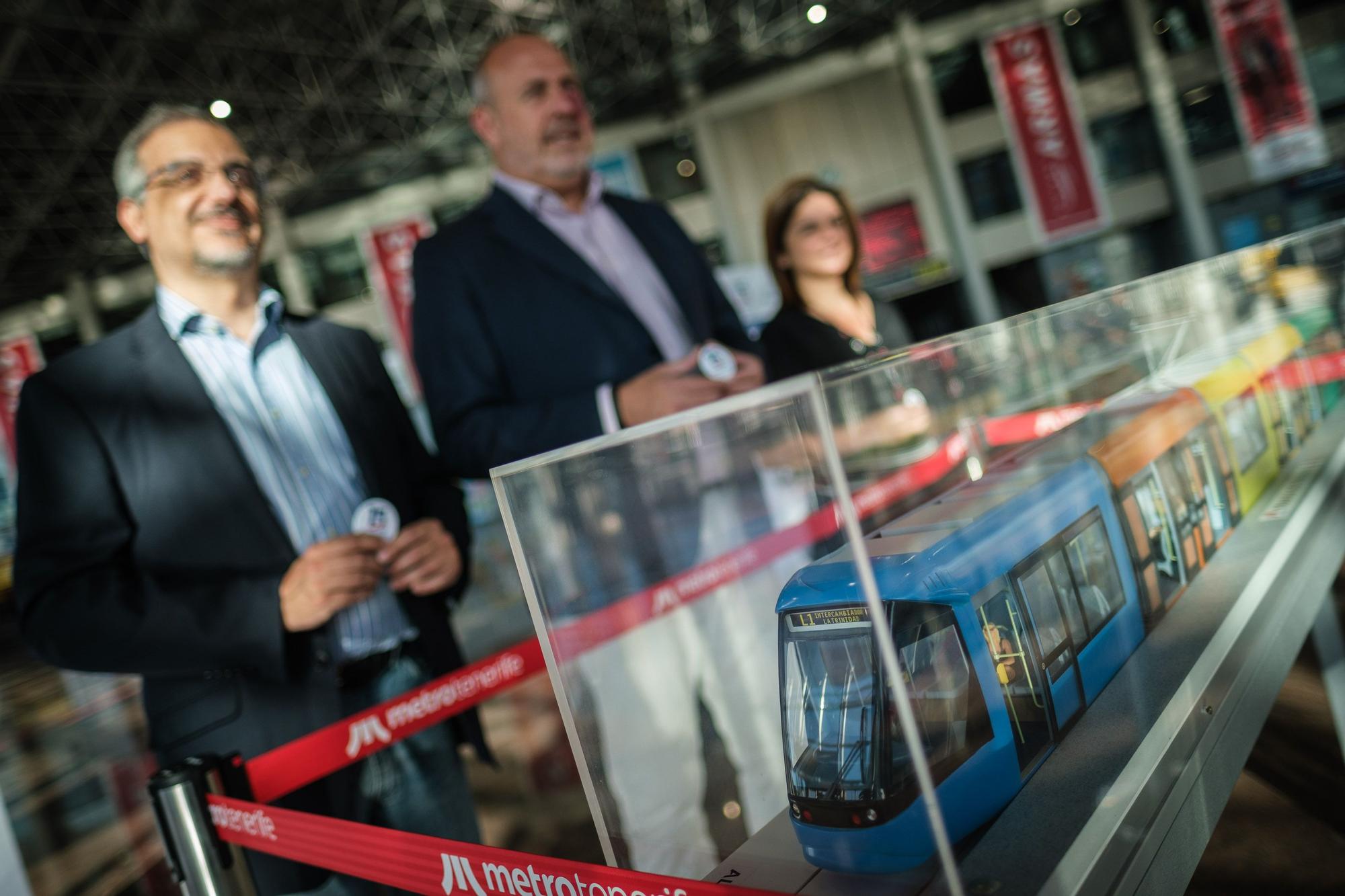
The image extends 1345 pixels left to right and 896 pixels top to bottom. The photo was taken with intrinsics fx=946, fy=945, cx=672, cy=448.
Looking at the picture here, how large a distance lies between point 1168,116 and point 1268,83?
225cm

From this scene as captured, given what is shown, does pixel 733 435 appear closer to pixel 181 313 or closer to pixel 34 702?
pixel 181 313

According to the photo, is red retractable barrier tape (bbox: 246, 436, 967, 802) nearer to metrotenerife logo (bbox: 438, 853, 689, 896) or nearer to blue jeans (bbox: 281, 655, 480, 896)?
blue jeans (bbox: 281, 655, 480, 896)

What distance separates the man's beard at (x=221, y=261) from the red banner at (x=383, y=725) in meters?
0.89

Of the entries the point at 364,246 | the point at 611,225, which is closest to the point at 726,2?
the point at 364,246

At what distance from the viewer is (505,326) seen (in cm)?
202

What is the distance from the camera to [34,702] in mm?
10945

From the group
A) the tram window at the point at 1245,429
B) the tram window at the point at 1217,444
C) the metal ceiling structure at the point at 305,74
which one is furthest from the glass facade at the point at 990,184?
the tram window at the point at 1217,444

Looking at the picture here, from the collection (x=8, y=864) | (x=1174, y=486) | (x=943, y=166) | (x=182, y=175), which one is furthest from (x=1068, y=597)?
(x=943, y=166)

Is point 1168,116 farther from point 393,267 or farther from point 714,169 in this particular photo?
point 393,267

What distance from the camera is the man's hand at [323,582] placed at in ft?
5.35

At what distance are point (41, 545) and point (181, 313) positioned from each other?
493 millimetres

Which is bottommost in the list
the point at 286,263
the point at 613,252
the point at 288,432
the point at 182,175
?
the point at 288,432

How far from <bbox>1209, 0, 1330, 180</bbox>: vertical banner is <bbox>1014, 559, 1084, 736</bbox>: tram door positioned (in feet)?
50.7

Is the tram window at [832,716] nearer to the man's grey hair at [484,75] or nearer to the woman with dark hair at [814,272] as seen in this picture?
the man's grey hair at [484,75]
